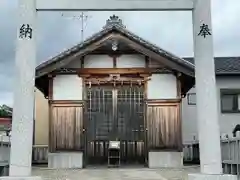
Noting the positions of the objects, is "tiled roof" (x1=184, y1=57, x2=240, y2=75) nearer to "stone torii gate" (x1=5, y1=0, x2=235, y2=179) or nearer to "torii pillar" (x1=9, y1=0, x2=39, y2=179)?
"stone torii gate" (x1=5, y1=0, x2=235, y2=179)

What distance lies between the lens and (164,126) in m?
13.5

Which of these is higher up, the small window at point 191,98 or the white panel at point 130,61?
the white panel at point 130,61

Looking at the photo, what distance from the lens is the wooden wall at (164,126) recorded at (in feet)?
43.9

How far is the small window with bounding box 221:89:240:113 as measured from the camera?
789 inches

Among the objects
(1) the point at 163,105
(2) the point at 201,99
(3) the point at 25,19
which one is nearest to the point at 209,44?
(2) the point at 201,99

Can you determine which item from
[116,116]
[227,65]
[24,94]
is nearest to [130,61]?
[116,116]

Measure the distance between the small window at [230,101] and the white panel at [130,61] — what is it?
7738 millimetres

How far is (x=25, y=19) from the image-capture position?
7.73 m

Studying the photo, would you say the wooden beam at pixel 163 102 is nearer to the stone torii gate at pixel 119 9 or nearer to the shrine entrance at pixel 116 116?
the shrine entrance at pixel 116 116

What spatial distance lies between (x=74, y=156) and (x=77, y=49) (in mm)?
3822

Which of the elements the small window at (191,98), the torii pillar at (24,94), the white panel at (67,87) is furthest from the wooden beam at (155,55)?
the small window at (191,98)

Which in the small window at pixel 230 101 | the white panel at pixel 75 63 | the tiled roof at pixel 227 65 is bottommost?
the small window at pixel 230 101

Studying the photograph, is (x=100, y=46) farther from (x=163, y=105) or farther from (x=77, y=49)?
(x=163, y=105)

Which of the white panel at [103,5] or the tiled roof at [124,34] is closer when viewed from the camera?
the white panel at [103,5]
